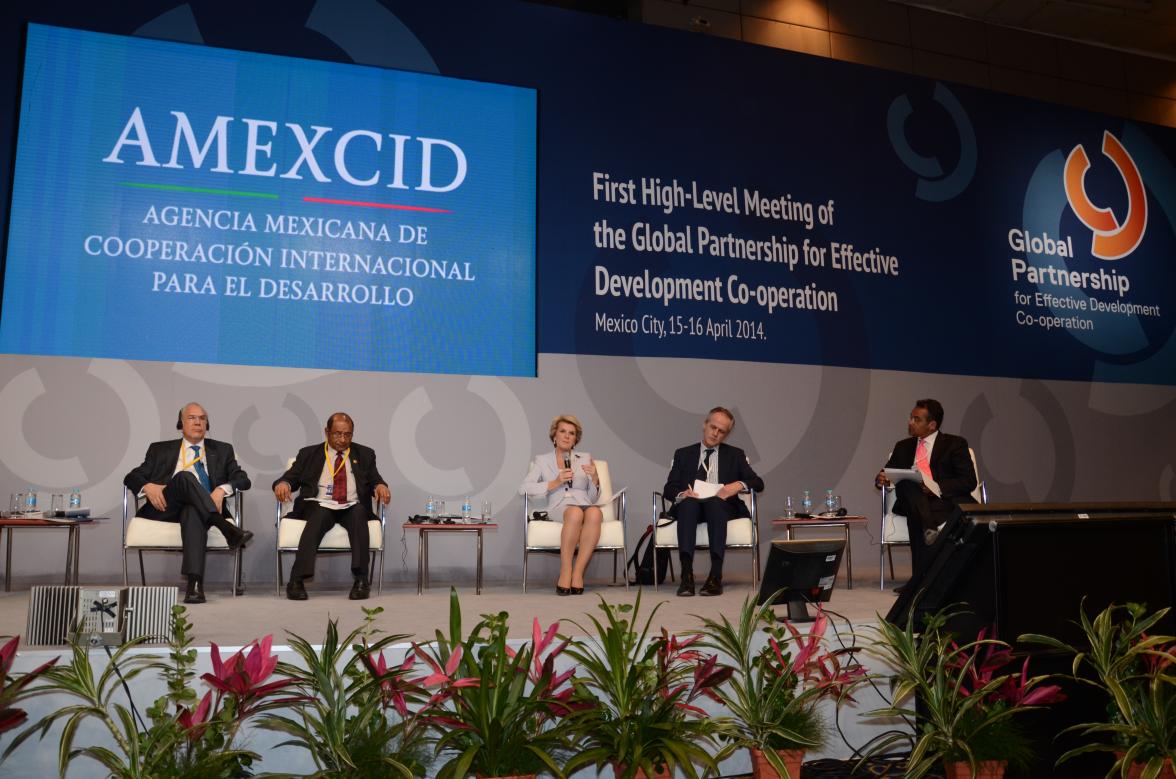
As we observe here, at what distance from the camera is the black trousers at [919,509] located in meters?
4.83

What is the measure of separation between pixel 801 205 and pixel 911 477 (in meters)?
2.74

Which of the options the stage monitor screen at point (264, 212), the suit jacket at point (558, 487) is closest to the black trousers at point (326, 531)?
the suit jacket at point (558, 487)

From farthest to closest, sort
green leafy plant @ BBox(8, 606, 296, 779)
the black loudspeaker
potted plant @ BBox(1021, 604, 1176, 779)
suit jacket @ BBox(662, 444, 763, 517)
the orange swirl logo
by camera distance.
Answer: the orange swirl logo < suit jacket @ BBox(662, 444, 763, 517) < the black loudspeaker < potted plant @ BBox(1021, 604, 1176, 779) < green leafy plant @ BBox(8, 606, 296, 779)

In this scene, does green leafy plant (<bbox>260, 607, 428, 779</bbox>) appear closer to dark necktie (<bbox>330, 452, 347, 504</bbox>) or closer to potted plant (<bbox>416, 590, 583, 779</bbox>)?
potted plant (<bbox>416, 590, 583, 779</bbox>)

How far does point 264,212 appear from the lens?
5.66 meters

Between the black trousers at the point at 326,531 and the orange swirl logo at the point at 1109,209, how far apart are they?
21.0 ft

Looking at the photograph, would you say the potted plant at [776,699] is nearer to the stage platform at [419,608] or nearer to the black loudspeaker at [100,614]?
the stage platform at [419,608]

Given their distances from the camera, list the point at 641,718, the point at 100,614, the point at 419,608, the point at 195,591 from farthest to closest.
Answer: the point at 195,591, the point at 419,608, the point at 100,614, the point at 641,718

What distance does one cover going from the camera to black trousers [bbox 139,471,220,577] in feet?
14.5

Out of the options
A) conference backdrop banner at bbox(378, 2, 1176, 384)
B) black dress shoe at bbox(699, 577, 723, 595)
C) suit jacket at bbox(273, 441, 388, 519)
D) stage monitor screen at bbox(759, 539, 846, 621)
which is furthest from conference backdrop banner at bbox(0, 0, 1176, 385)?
stage monitor screen at bbox(759, 539, 846, 621)

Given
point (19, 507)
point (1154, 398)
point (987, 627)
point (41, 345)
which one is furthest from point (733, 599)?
point (1154, 398)

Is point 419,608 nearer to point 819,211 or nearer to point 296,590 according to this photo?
point 296,590

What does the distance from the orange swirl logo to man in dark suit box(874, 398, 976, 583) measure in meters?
3.79

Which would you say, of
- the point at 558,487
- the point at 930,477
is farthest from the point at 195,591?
the point at 930,477
